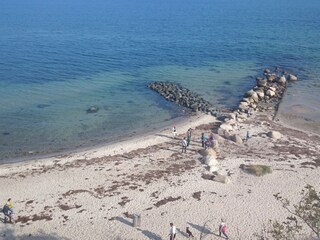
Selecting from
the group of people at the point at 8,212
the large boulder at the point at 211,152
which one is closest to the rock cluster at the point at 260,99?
the large boulder at the point at 211,152

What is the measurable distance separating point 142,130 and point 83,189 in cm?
1610

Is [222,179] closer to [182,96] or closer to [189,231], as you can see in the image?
[189,231]

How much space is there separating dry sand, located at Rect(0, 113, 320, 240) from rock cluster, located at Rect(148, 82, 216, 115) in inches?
447

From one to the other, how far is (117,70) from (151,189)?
4408 cm

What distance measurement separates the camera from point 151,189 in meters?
32.1

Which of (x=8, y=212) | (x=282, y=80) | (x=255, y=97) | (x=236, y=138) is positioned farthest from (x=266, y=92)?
(x=8, y=212)

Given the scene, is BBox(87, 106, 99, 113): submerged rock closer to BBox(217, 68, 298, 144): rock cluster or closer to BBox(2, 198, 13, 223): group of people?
BBox(217, 68, 298, 144): rock cluster

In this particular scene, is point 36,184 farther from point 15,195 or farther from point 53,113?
point 53,113

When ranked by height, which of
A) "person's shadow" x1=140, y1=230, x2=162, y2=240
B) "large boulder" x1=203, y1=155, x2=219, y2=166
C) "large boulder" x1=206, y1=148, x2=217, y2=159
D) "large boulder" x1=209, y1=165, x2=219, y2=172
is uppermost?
"large boulder" x1=206, y1=148, x2=217, y2=159

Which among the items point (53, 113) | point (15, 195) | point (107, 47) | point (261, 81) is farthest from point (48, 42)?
point (15, 195)

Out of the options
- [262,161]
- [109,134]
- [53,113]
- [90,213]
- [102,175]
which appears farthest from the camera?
[53,113]

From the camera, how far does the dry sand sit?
27.5 metres

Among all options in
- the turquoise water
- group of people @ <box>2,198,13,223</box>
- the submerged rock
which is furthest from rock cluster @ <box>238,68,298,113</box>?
group of people @ <box>2,198,13,223</box>

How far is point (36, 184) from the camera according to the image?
109ft
